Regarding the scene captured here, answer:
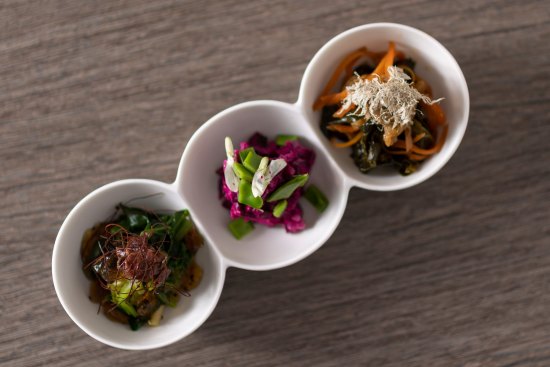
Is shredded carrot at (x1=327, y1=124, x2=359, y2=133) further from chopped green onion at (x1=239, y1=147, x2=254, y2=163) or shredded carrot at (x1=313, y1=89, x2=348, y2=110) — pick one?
chopped green onion at (x1=239, y1=147, x2=254, y2=163)

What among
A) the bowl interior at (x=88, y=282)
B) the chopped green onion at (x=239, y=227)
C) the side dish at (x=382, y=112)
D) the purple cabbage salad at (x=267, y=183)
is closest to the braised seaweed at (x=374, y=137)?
the side dish at (x=382, y=112)

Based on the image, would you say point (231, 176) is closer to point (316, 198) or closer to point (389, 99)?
point (316, 198)

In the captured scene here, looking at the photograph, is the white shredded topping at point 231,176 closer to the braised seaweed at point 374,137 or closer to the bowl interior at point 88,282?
the bowl interior at point 88,282

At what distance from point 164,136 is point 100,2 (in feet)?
1.40

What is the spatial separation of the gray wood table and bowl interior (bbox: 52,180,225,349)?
0.14 meters

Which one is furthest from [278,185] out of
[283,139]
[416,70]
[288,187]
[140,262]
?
[416,70]

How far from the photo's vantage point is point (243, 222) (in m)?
1.63

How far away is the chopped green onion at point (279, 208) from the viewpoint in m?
1.52

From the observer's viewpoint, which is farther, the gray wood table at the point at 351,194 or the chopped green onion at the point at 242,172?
the gray wood table at the point at 351,194

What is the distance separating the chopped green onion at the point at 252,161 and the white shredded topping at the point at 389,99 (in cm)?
27

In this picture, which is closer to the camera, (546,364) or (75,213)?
(75,213)

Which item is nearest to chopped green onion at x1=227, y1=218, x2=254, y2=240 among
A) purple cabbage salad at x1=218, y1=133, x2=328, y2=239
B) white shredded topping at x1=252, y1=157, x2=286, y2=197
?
purple cabbage salad at x1=218, y1=133, x2=328, y2=239

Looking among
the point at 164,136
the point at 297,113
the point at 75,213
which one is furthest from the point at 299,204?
the point at 75,213

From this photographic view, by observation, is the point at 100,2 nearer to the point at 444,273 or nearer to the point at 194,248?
the point at 194,248
